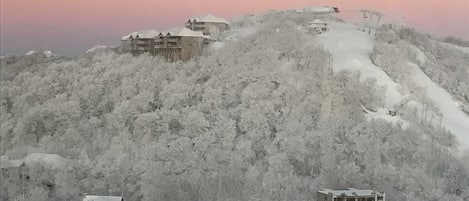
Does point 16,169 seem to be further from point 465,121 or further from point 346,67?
point 465,121

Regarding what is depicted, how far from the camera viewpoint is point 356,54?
68.1 ft

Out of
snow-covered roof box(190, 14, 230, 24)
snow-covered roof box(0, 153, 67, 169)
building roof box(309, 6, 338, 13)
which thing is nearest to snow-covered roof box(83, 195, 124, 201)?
snow-covered roof box(0, 153, 67, 169)

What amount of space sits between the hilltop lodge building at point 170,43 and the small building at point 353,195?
28.7ft

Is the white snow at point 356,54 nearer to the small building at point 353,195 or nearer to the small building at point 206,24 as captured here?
the small building at point 206,24

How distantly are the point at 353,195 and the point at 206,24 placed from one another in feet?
37.9

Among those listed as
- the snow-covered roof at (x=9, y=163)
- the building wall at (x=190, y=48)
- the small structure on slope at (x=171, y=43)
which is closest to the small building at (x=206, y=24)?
the small structure on slope at (x=171, y=43)

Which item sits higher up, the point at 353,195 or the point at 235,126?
the point at 235,126

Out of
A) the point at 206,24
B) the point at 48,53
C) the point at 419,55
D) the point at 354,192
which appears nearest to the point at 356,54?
the point at 419,55

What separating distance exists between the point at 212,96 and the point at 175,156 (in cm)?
262

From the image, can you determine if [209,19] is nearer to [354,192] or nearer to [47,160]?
[47,160]

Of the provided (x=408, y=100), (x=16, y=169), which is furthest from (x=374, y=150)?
(x=16, y=169)

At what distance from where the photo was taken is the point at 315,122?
17344 mm

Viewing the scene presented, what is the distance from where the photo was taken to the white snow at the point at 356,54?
18.8 m

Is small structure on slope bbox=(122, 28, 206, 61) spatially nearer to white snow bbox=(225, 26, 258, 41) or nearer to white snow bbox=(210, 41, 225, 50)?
white snow bbox=(210, 41, 225, 50)
